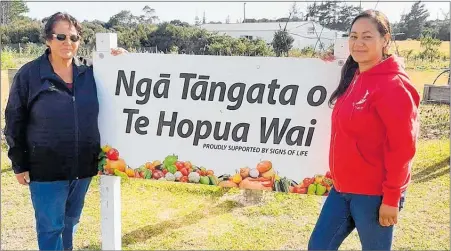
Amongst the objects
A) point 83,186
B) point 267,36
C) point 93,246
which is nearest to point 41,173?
point 83,186

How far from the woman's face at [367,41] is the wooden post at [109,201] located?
140 centimetres

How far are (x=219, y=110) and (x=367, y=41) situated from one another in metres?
0.90

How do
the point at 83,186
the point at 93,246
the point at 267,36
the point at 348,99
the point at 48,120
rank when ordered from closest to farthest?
1. the point at 348,99
2. the point at 48,120
3. the point at 83,186
4. the point at 93,246
5. the point at 267,36

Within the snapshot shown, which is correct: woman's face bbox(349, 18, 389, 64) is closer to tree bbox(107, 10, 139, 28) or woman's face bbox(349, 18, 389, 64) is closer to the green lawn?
the green lawn

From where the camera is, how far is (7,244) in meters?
3.29

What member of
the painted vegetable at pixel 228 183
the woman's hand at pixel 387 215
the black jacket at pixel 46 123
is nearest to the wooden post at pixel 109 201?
the black jacket at pixel 46 123

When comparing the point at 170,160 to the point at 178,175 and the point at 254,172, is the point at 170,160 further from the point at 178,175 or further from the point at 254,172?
the point at 254,172

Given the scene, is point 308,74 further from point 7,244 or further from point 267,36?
point 267,36

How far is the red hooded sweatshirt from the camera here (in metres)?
1.65

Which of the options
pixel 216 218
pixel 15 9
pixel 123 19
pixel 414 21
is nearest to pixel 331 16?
pixel 414 21

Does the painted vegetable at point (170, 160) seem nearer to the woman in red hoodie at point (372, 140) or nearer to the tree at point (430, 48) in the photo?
the woman in red hoodie at point (372, 140)

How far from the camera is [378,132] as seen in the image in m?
1.72

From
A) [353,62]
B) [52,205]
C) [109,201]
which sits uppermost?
[353,62]

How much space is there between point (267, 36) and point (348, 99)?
76.9 ft
